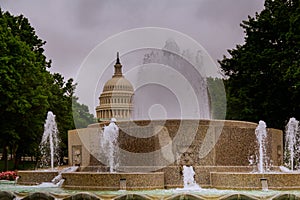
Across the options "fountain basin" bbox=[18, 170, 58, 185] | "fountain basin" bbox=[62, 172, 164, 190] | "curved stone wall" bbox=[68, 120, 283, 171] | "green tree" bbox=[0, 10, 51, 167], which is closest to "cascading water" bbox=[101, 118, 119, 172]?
"curved stone wall" bbox=[68, 120, 283, 171]

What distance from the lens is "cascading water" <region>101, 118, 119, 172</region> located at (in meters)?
20.4

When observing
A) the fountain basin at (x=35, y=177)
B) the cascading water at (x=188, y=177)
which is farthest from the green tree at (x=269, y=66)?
the fountain basin at (x=35, y=177)

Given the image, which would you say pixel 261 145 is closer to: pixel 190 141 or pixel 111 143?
pixel 190 141

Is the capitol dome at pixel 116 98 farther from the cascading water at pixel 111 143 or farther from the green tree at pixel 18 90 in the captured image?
the cascading water at pixel 111 143

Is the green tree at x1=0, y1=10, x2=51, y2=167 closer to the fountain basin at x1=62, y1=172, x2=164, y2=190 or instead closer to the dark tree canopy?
the dark tree canopy

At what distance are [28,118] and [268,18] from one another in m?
18.8

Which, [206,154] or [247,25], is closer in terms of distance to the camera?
[206,154]

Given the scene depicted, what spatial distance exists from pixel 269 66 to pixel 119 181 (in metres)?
23.4

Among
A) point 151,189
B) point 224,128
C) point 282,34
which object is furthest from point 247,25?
point 151,189

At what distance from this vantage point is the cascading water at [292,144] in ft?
97.0

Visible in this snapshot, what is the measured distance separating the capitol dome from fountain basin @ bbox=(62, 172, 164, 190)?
43824mm

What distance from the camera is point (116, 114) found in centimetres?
6297

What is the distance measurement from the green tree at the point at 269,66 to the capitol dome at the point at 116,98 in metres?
23.4

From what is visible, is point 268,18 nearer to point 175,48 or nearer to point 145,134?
point 175,48
